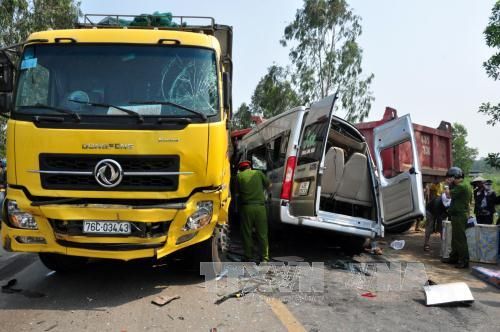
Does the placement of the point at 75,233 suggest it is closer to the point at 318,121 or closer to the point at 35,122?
the point at 35,122

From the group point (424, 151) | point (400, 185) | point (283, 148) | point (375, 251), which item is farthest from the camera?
point (424, 151)

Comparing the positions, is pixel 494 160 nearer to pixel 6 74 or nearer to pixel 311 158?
pixel 311 158

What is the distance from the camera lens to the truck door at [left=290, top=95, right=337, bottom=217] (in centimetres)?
618

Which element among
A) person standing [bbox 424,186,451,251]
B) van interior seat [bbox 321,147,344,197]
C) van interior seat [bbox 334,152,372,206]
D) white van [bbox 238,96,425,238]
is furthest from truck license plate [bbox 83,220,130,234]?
person standing [bbox 424,186,451,251]

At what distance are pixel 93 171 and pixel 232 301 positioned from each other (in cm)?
190

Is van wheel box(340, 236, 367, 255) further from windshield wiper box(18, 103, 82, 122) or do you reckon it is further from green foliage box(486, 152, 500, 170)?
windshield wiper box(18, 103, 82, 122)

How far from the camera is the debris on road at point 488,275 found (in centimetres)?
582

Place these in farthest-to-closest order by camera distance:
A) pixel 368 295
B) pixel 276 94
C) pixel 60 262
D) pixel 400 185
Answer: pixel 276 94
pixel 400 185
pixel 60 262
pixel 368 295

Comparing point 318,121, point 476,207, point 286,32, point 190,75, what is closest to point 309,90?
point 286,32

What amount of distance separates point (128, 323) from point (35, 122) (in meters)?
2.09

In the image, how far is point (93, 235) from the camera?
14.8 ft

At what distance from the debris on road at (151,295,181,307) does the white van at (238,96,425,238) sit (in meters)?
1.97

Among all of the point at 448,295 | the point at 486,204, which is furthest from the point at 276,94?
the point at 448,295

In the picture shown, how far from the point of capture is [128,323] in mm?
4125
